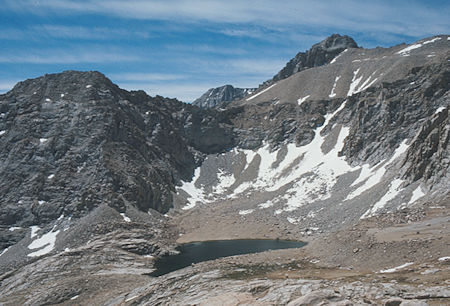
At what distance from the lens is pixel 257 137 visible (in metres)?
138

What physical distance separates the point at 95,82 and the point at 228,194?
59891 mm

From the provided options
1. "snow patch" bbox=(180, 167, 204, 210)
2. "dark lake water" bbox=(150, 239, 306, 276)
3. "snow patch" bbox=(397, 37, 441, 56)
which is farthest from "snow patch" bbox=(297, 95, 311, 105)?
"dark lake water" bbox=(150, 239, 306, 276)

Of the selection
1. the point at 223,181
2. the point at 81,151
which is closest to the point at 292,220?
the point at 223,181

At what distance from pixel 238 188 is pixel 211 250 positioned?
47.0 meters

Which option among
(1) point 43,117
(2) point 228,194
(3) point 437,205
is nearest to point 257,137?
(2) point 228,194

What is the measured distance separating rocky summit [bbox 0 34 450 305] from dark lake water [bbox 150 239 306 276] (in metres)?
2.82

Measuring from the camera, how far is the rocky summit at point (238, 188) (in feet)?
116

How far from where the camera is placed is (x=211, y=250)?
68062 millimetres

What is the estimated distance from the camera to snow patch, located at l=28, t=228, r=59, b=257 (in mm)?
66438

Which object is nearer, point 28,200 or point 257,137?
point 28,200

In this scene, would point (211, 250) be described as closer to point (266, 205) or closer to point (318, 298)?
point (266, 205)

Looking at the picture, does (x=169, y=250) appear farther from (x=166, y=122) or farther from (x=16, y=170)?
(x=166, y=122)

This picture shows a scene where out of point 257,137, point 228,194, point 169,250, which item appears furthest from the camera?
point 257,137

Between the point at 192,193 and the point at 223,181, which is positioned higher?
the point at 223,181
